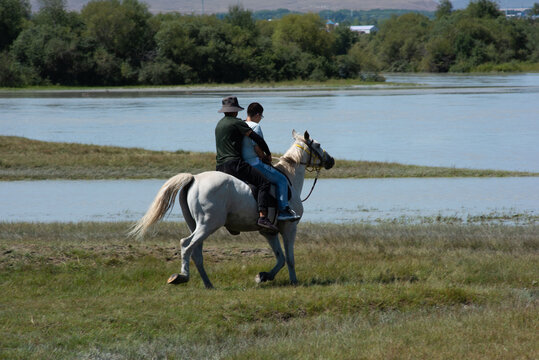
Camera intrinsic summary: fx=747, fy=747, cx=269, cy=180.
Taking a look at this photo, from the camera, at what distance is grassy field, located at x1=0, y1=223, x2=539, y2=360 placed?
7.39 meters

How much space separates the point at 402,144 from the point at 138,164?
12044 mm

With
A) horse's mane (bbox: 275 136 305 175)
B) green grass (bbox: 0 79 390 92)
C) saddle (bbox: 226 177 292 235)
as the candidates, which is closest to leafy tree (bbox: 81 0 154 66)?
green grass (bbox: 0 79 390 92)

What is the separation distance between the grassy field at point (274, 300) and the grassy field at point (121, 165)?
34.7 ft

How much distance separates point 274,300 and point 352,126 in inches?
1250

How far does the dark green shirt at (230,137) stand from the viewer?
9617 mm

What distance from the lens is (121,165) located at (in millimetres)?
25859

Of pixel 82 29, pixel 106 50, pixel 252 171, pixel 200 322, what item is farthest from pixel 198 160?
pixel 82 29

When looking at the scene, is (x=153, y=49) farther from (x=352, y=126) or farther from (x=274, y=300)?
(x=274, y=300)

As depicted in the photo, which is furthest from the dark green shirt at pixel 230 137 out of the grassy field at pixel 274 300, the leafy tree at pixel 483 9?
the leafy tree at pixel 483 9

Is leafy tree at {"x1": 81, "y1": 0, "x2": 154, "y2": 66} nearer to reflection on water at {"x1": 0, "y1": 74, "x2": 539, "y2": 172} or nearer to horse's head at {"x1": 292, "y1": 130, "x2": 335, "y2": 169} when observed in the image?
reflection on water at {"x1": 0, "y1": 74, "x2": 539, "y2": 172}

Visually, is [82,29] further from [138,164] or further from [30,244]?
[30,244]

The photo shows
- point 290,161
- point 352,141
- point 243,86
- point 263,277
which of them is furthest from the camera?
point 243,86

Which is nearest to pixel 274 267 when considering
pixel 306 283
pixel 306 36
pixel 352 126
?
pixel 306 283

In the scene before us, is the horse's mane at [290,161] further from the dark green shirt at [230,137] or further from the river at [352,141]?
the river at [352,141]
